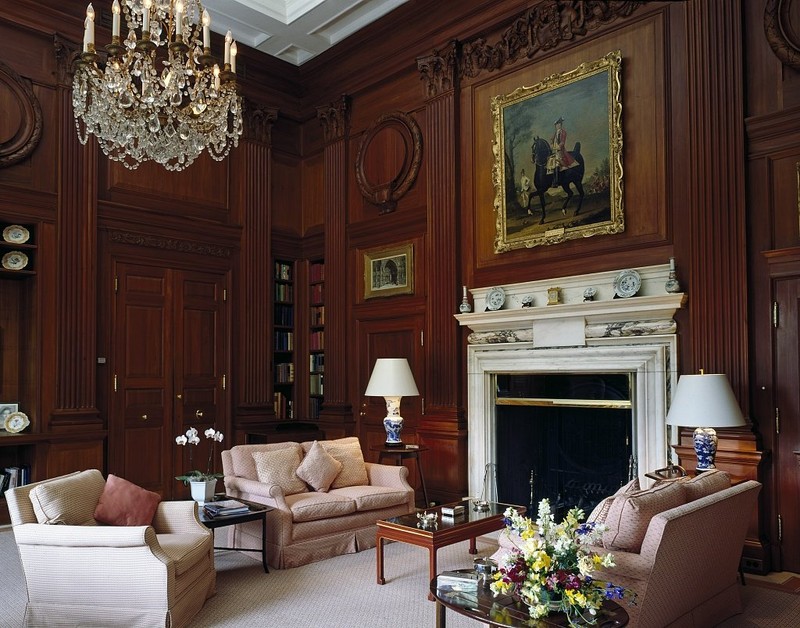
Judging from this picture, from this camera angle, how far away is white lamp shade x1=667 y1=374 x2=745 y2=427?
4.32m

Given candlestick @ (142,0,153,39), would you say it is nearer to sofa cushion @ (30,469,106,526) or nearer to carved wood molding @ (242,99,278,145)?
sofa cushion @ (30,469,106,526)

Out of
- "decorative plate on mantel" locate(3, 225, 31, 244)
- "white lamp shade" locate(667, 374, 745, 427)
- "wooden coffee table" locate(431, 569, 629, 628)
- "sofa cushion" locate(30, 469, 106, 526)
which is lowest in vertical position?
"wooden coffee table" locate(431, 569, 629, 628)

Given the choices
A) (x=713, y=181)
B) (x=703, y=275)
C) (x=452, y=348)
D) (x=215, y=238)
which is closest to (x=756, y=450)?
(x=703, y=275)

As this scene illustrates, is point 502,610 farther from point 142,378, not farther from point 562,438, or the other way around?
point 142,378

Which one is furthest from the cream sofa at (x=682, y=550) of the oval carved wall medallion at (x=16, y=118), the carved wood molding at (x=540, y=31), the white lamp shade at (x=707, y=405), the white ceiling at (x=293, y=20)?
the oval carved wall medallion at (x=16, y=118)

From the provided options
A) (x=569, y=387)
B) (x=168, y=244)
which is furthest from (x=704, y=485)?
(x=168, y=244)

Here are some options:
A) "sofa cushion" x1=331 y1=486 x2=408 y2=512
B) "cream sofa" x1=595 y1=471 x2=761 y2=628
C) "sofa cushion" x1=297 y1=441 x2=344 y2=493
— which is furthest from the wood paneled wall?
"sofa cushion" x1=297 y1=441 x2=344 y2=493

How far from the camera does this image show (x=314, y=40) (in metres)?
7.70

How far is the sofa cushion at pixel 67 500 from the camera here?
3657mm

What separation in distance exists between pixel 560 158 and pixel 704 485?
10.3 feet

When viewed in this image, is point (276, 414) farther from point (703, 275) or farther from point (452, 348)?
point (703, 275)

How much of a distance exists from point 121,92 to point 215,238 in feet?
11.5

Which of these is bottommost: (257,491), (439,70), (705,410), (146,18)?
(257,491)

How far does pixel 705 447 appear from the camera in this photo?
451 centimetres
